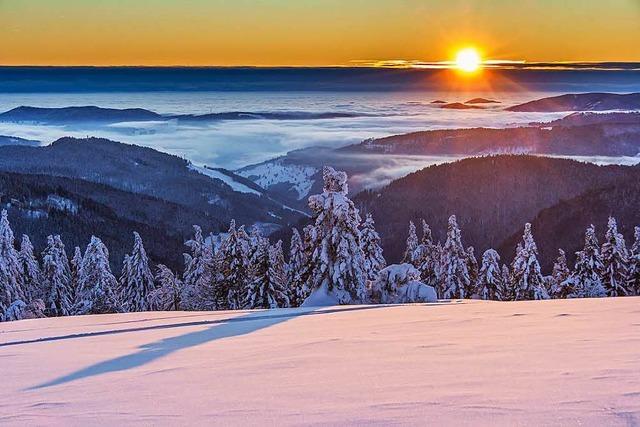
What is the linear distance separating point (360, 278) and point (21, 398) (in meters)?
19.8

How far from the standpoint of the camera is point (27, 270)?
158 feet

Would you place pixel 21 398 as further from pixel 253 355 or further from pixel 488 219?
pixel 488 219

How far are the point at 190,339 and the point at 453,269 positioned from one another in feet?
110

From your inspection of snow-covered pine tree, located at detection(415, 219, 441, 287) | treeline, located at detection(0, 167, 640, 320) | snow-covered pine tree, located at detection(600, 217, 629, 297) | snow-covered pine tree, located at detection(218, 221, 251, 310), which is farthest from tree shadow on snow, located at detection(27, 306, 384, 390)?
snow-covered pine tree, located at detection(415, 219, 441, 287)

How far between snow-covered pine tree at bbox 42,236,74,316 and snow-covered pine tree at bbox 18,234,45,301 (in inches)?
19.5

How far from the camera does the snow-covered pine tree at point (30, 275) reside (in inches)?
1834

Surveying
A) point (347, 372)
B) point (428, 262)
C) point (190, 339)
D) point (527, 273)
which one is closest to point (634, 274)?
point (527, 273)

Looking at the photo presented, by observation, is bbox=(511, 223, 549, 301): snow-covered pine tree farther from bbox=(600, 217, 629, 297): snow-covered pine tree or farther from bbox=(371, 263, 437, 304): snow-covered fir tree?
bbox=(371, 263, 437, 304): snow-covered fir tree

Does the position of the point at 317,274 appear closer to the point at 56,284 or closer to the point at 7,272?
the point at 7,272

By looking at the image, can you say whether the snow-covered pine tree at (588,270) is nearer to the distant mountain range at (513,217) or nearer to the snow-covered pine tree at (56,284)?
the snow-covered pine tree at (56,284)

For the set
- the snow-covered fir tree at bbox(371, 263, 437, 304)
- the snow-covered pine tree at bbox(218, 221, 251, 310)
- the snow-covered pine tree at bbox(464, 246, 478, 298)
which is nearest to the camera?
the snow-covered fir tree at bbox(371, 263, 437, 304)

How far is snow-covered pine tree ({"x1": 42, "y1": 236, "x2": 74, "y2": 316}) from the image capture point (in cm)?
4753

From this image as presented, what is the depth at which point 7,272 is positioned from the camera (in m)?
41.0

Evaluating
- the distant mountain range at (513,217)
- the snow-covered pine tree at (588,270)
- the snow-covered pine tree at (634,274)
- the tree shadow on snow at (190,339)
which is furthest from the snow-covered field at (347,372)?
the distant mountain range at (513,217)
